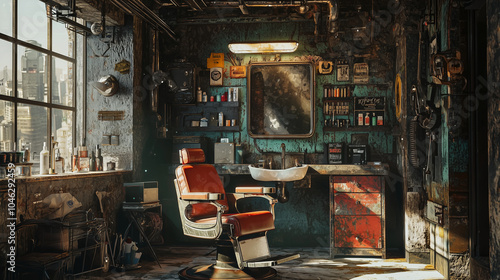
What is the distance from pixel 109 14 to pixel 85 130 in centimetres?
137

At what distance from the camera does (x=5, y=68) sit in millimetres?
4188

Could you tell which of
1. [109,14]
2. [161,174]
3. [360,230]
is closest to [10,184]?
[109,14]

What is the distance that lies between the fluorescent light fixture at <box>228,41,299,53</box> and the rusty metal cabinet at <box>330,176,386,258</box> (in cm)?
174

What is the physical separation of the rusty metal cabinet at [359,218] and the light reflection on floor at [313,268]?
136 millimetres

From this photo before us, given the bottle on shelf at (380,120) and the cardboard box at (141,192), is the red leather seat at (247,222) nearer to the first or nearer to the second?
the cardboard box at (141,192)

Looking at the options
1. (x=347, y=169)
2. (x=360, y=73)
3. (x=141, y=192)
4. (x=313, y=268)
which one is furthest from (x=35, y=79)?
(x=360, y=73)

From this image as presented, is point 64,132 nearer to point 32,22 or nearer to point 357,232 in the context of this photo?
point 32,22

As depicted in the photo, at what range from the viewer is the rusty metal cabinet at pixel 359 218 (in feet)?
17.9

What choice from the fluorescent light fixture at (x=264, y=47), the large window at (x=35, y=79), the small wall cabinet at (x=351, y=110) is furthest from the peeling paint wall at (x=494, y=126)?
the large window at (x=35, y=79)

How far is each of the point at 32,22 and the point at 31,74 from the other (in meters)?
0.50

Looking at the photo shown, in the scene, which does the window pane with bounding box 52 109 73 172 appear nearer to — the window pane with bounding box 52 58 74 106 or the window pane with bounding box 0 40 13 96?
the window pane with bounding box 52 58 74 106

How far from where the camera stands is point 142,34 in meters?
5.91

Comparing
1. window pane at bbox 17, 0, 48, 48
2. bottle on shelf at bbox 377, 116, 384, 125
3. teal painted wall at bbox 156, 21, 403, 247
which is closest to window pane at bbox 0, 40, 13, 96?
window pane at bbox 17, 0, 48, 48

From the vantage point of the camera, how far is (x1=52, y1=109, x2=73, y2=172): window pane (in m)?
5.04
